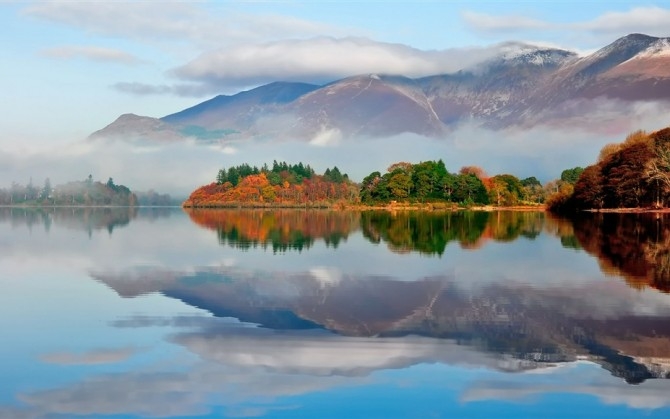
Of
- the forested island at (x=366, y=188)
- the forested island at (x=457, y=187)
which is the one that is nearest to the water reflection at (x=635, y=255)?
the forested island at (x=457, y=187)

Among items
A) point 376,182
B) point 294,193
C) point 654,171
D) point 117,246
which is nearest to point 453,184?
point 376,182

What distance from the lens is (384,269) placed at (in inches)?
838

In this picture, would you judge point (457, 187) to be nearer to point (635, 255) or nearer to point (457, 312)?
point (635, 255)

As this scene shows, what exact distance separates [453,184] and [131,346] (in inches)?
4856

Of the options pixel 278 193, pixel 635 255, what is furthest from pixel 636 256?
pixel 278 193

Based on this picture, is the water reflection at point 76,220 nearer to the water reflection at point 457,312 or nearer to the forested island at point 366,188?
the water reflection at point 457,312

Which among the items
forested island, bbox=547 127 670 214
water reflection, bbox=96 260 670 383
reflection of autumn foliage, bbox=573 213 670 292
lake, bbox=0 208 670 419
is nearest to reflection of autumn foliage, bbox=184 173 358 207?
forested island, bbox=547 127 670 214

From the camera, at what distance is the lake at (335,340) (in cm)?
825

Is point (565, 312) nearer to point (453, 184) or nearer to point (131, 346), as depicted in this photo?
point (131, 346)

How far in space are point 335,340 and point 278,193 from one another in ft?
491

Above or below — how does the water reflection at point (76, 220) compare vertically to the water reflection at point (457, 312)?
below

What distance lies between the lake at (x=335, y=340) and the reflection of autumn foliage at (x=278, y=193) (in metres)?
130

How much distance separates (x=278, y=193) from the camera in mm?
160375

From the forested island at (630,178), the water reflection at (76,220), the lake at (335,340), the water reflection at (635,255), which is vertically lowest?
the water reflection at (76,220)
